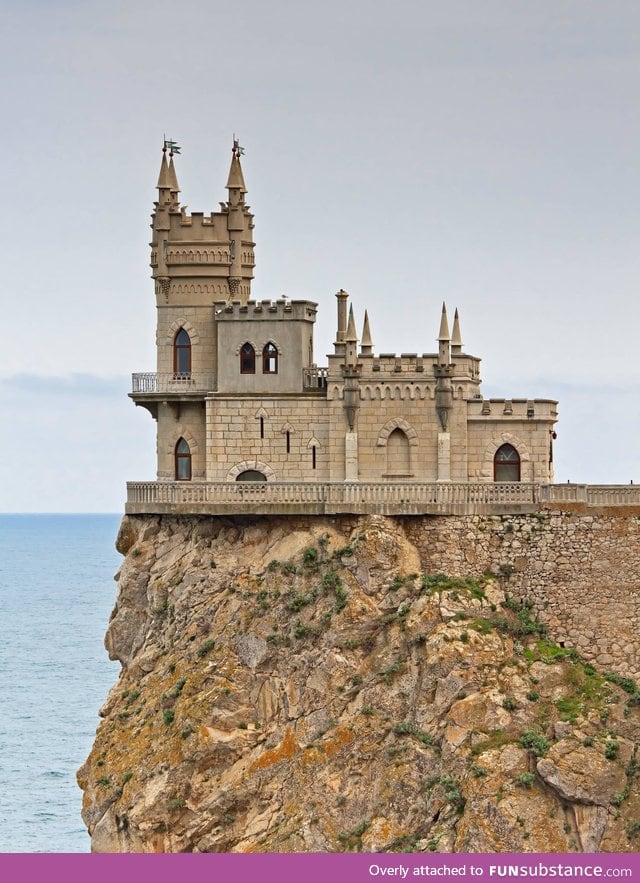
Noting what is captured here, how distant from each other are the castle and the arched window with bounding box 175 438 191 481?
1.9 inches

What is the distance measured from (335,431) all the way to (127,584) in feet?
28.0

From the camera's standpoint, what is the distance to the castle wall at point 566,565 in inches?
2965

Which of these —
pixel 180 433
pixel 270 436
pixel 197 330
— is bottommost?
pixel 270 436

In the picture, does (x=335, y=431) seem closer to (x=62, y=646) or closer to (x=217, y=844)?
(x=217, y=844)

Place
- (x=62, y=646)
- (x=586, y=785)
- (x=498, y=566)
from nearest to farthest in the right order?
1. (x=586, y=785)
2. (x=498, y=566)
3. (x=62, y=646)

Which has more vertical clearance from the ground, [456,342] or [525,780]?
[456,342]

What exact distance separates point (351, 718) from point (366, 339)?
1327 cm

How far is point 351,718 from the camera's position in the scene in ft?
241

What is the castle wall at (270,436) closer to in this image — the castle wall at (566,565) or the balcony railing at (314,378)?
Result: the balcony railing at (314,378)

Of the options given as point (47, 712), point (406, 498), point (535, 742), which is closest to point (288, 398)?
point (406, 498)

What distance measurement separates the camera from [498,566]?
7606cm

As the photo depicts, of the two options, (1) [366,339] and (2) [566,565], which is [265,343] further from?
(2) [566,565]

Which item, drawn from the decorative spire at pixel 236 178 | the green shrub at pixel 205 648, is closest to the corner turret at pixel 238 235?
the decorative spire at pixel 236 178

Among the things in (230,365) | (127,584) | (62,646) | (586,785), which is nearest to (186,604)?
(127,584)
